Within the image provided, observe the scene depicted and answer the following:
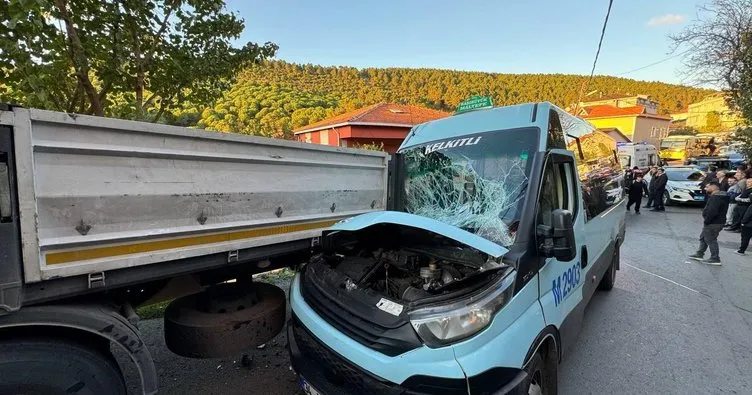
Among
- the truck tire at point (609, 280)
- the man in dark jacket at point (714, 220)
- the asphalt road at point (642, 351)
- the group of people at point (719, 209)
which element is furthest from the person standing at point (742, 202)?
the truck tire at point (609, 280)

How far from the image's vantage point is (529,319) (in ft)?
7.63

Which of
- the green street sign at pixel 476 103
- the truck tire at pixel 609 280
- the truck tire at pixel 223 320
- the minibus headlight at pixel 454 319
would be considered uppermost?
the green street sign at pixel 476 103

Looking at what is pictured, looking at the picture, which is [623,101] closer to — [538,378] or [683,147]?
[683,147]

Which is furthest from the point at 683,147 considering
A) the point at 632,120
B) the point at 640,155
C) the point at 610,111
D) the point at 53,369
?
the point at 53,369

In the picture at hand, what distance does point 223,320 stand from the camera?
2.82 metres

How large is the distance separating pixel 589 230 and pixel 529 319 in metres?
1.94

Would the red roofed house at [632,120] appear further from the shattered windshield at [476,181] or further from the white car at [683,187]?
the shattered windshield at [476,181]

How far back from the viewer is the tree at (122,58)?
13.2 feet

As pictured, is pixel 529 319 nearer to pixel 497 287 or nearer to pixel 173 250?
pixel 497 287

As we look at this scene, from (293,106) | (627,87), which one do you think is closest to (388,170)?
(293,106)

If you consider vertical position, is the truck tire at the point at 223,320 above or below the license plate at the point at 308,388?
above

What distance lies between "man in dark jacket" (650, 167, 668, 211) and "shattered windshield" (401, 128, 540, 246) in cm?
1564

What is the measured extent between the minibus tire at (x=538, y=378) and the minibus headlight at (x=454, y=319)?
0.46 metres

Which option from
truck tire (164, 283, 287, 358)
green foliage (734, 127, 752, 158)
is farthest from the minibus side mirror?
green foliage (734, 127, 752, 158)
